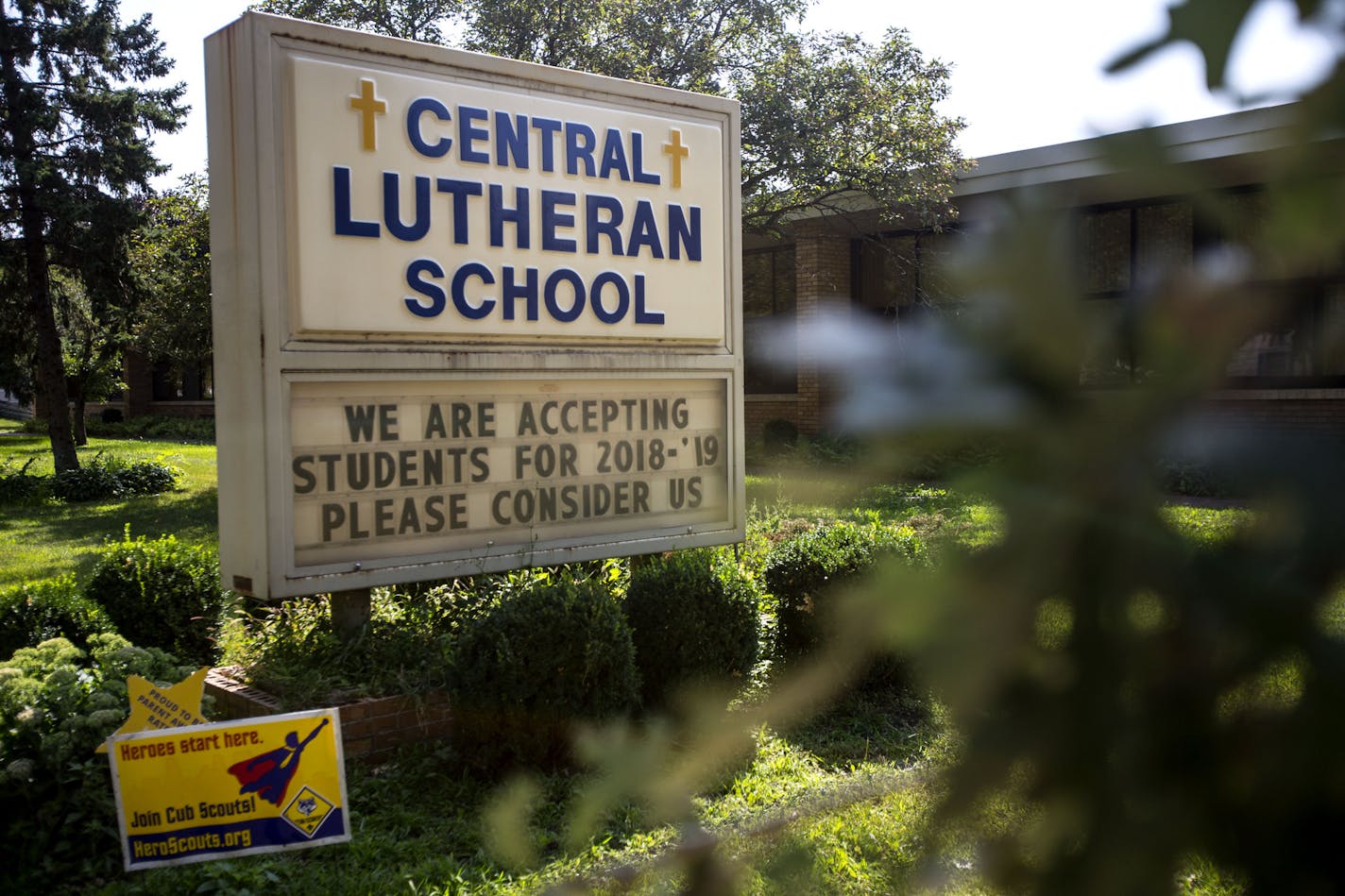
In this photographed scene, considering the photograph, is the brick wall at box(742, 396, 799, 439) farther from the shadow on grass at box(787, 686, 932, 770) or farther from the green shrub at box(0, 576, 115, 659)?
the green shrub at box(0, 576, 115, 659)

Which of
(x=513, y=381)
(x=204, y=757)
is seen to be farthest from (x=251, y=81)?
(x=204, y=757)

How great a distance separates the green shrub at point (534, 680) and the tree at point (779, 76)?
32.3 ft

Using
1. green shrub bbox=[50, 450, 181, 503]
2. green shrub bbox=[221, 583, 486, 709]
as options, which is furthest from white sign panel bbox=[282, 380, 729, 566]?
green shrub bbox=[50, 450, 181, 503]

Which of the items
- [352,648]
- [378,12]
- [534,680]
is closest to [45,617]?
[352,648]

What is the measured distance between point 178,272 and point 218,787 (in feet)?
48.9

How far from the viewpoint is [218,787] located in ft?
12.6

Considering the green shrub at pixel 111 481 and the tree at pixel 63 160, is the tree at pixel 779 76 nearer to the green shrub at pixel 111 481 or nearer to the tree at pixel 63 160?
the tree at pixel 63 160

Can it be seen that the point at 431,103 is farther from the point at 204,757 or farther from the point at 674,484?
the point at 204,757

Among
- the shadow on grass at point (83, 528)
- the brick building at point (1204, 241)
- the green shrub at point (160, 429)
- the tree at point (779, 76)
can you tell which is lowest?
the shadow on grass at point (83, 528)

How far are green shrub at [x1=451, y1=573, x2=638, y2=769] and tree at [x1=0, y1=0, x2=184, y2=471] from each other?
1441cm

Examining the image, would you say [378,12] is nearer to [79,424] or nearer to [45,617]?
[45,617]

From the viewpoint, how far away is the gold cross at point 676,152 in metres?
6.27

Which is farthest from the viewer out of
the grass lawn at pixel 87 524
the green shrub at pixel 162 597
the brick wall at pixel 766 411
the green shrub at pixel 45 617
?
the brick wall at pixel 766 411

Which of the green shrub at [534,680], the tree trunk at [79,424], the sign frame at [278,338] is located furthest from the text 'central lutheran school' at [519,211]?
the tree trunk at [79,424]
